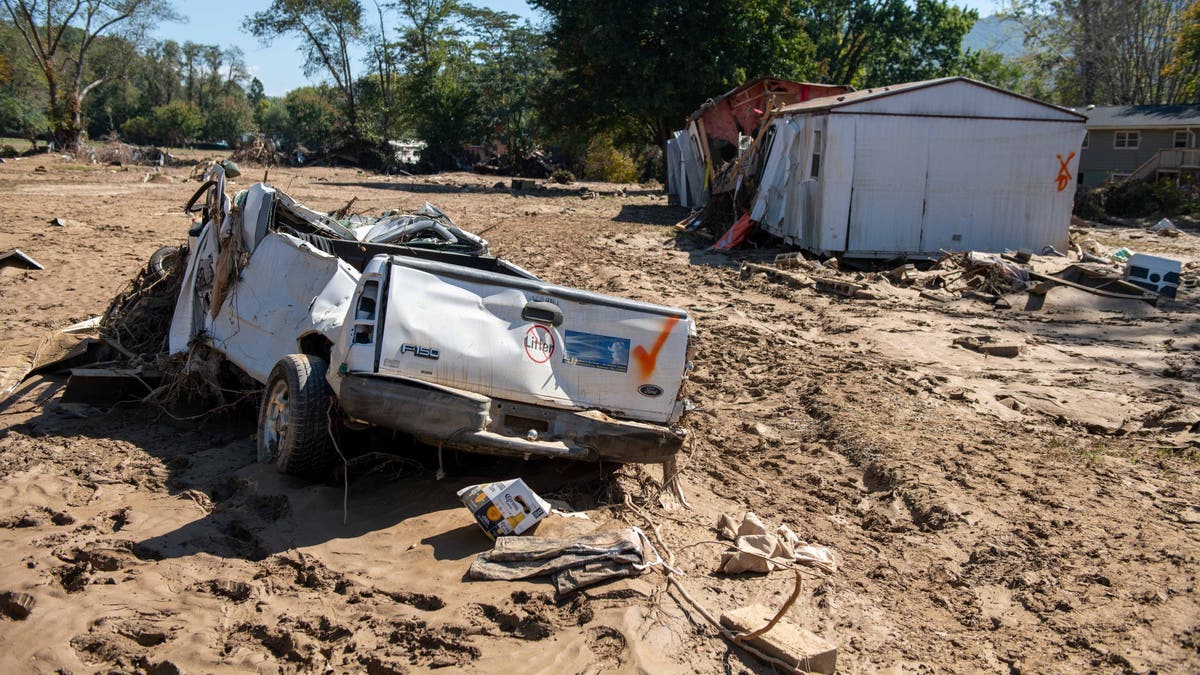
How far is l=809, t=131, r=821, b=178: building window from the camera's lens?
1666cm

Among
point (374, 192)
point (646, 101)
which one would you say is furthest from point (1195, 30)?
point (374, 192)

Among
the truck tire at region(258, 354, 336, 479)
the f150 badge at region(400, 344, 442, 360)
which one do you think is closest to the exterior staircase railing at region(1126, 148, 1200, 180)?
the f150 badge at region(400, 344, 442, 360)

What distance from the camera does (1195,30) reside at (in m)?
37.4

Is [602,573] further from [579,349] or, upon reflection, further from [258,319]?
[258,319]

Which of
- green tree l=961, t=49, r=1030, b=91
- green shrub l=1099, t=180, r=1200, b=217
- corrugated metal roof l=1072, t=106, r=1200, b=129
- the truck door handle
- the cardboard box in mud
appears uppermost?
green tree l=961, t=49, r=1030, b=91

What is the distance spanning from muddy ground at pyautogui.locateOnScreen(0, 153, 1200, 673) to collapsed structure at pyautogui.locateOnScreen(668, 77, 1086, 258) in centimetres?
683

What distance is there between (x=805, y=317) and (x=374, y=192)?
858 inches

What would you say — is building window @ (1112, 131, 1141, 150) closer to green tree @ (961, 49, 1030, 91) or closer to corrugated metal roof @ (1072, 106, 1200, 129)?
corrugated metal roof @ (1072, 106, 1200, 129)

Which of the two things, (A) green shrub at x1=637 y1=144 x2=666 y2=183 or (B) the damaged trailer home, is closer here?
(B) the damaged trailer home

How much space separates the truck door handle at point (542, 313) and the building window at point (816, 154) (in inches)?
488

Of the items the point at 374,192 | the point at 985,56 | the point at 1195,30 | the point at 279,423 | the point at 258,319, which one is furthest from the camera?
the point at 985,56

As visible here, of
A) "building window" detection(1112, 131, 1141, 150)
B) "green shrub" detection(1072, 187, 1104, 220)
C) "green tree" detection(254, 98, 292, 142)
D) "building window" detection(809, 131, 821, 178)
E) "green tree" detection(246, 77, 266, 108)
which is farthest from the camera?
"green tree" detection(246, 77, 266, 108)

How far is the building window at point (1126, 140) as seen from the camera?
36.8 m

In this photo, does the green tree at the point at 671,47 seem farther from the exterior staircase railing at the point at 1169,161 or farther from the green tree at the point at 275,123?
the green tree at the point at 275,123
